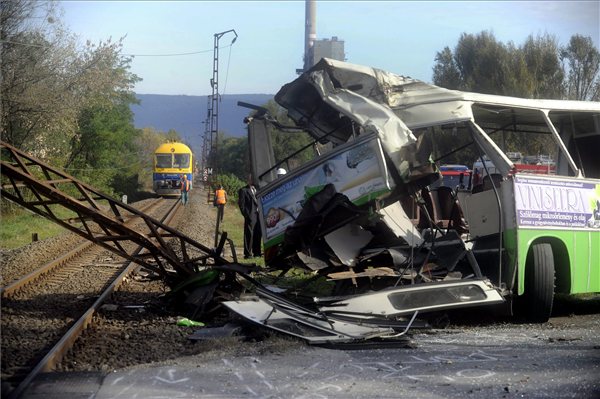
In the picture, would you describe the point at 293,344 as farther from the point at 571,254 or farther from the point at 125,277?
the point at 125,277

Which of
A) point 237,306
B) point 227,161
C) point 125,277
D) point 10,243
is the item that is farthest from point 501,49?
point 227,161

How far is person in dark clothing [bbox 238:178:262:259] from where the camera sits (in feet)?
36.2

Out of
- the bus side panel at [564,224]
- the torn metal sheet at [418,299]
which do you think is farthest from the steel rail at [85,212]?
the bus side panel at [564,224]

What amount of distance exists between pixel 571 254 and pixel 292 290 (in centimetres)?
371

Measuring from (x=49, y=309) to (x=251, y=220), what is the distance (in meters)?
3.03

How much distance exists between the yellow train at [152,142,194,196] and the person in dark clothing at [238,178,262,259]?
4530 cm

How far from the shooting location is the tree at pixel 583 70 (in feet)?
113

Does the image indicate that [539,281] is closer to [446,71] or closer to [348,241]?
[348,241]

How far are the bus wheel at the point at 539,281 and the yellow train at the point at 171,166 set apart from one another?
47765 mm

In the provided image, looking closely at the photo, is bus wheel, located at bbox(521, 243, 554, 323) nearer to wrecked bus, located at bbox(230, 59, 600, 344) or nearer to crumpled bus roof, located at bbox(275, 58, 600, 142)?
wrecked bus, located at bbox(230, 59, 600, 344)

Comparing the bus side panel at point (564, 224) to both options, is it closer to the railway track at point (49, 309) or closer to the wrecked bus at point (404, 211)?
the wrecked bus at point (404, 211)

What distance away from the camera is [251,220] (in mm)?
11422

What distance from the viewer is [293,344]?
8039 mm

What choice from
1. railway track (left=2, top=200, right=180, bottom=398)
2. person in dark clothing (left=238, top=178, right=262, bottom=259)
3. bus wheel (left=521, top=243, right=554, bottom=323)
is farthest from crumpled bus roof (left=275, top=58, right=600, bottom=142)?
railway track (left=2, top=200, right=180, bottom=398)
